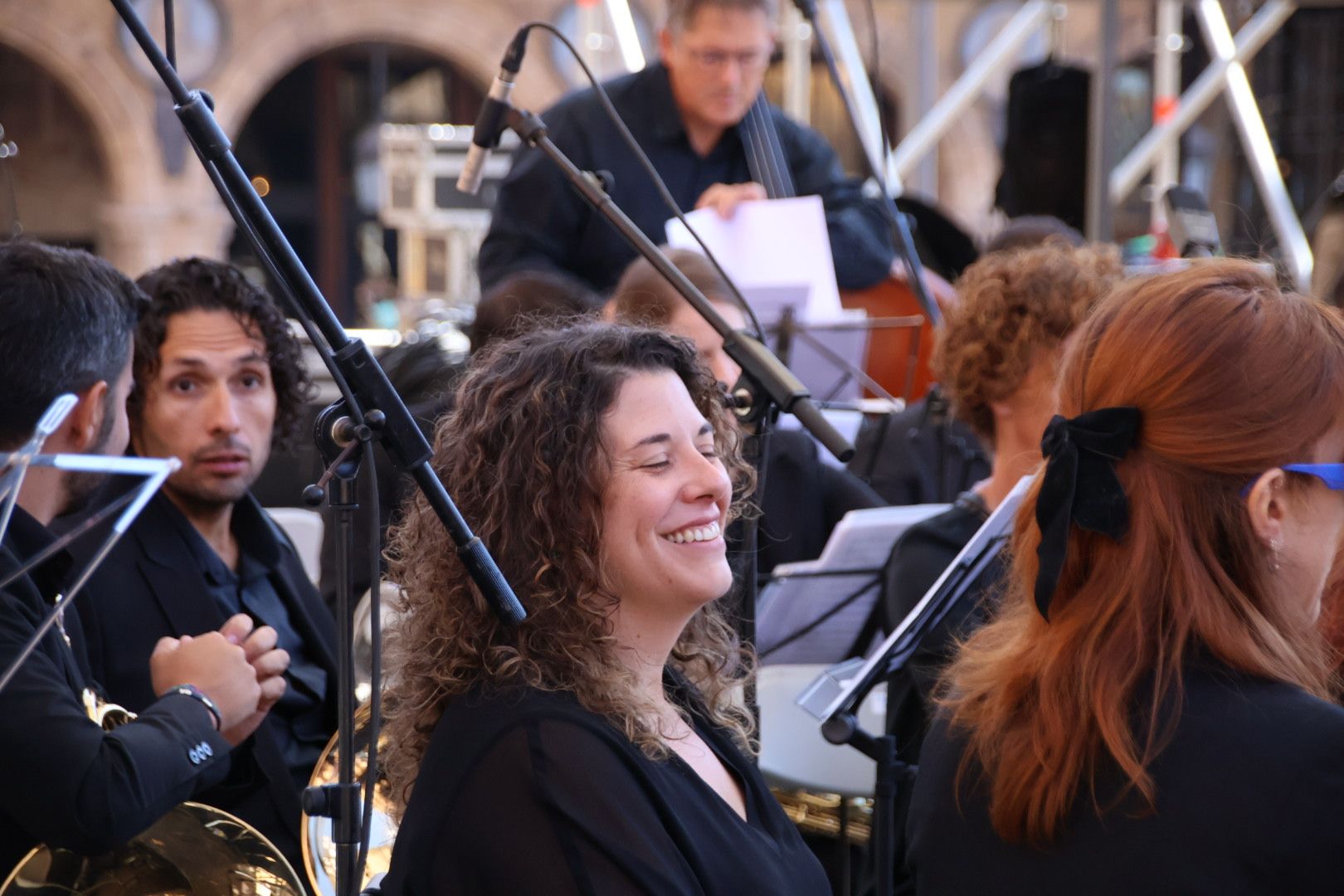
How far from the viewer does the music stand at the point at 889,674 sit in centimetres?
209

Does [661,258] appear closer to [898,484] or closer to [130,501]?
[130,501]

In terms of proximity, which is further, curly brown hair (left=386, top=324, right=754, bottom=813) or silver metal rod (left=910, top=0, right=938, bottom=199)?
silver metal rod (left=910, top=0, right=938, bottom=199)

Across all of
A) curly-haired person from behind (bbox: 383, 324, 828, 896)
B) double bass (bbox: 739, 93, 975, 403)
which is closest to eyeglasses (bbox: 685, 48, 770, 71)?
double bass (bbox: 739, 93, 975, 403)

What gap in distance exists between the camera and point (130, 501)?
45.2 inches

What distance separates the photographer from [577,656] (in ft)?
5.50

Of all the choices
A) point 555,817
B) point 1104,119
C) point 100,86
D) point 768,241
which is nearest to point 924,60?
point 1104,119

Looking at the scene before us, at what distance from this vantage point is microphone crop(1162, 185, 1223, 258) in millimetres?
3709

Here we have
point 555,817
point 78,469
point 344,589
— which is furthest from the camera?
point 344,589

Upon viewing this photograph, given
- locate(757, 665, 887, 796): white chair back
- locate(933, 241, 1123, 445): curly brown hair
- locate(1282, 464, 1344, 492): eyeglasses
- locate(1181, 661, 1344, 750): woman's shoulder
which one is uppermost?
locate(933, 241, 1123, 445): curly brown hair

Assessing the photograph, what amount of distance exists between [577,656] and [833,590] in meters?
A: 1.13

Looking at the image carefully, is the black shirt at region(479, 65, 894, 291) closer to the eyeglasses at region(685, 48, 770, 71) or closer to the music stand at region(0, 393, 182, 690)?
the eyeglasses at region(685, 48, 770, 71)

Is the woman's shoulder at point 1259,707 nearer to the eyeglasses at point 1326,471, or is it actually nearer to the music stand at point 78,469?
the eyeglasses at point 1326,471

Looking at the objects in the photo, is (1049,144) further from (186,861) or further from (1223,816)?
(1223,816)

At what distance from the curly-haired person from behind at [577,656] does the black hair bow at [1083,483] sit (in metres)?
0.40
